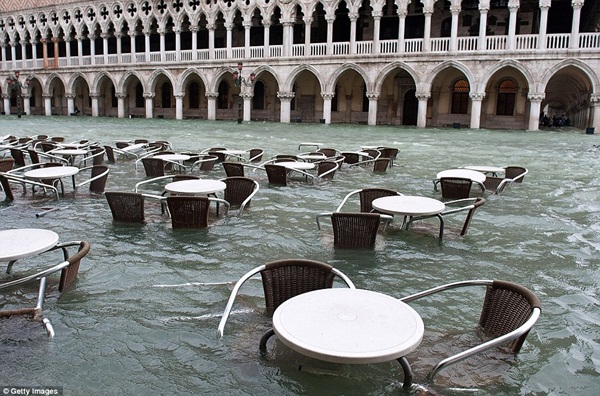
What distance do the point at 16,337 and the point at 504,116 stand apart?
1097 inches

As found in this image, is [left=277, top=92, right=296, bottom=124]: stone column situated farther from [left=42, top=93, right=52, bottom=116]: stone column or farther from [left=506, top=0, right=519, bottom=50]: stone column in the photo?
[left=42, top=93, right=52, bottom=116]: stone column

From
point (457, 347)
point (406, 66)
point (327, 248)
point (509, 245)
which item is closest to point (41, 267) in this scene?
point (327, 248)

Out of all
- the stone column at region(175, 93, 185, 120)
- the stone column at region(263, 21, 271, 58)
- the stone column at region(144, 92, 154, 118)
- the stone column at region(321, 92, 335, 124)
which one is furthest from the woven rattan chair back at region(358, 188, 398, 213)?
the stone column at region(144, 92, 154, 118)

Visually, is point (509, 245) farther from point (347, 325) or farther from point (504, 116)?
point (504, 116)

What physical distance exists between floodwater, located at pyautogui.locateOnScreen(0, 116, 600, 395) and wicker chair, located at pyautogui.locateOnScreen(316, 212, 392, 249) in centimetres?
13

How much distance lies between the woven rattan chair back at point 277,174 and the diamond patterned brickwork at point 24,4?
108 feet

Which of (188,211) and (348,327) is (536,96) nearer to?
(188,211)

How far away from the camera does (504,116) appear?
2806cm

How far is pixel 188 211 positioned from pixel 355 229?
6.72ft

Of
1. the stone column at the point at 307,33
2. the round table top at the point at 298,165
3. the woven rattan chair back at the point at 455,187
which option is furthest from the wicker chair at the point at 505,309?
the stone column at the point at 307,33

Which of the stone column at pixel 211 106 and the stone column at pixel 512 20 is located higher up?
the stone column at pixel 512 20

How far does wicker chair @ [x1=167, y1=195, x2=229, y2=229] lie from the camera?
20.8ft

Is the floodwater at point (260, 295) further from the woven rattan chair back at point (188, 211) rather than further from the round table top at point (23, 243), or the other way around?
the round table top at point (23, 243)

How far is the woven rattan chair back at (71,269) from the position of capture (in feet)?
13.2
